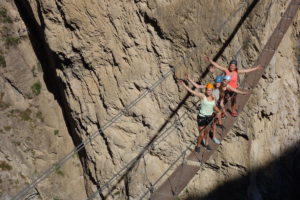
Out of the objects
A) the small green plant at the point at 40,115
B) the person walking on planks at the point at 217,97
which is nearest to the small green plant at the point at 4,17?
the small green plant at the point at 40,115

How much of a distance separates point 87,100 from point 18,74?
227 cm

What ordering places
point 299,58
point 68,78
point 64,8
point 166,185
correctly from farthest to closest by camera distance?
point 299,58
point 68,78
point 64,8
point 166,185

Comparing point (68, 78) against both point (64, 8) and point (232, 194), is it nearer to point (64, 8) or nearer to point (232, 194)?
point (64, 8)

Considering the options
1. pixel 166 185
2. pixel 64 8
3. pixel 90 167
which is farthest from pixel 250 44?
pixel 90 167

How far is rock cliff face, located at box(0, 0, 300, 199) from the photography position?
8.02m

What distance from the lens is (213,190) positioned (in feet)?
31.3

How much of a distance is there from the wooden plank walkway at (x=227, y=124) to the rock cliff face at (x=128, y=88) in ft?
0.71

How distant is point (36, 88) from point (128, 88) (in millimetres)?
2972

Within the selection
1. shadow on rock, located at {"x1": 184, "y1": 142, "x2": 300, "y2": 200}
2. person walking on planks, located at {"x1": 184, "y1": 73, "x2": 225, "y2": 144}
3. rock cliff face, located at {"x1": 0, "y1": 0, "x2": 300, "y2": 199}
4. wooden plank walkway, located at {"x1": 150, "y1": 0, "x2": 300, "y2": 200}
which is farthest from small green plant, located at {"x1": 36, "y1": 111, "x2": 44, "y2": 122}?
person walking on planks, located at {"x1": 184, "y1": 73, "x2": 225, "y2": 144}

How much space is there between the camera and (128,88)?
887 cm

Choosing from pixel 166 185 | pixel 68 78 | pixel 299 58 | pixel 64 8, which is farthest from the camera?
pixel 299 58

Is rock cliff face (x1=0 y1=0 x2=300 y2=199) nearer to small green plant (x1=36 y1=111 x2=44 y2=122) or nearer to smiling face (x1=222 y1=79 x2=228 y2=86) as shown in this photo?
small green plant (x1=36 y1=111 x2=44 y2=122)

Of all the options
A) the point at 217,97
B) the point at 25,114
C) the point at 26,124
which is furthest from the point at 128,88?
the point at 26,124

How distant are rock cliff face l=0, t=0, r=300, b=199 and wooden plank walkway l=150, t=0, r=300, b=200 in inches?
8.6
